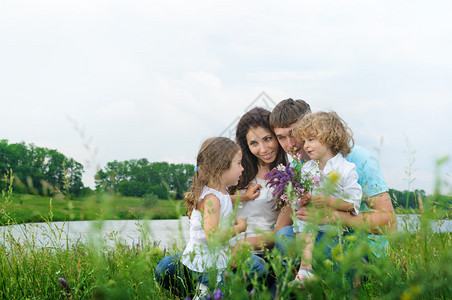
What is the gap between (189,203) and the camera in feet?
12.2

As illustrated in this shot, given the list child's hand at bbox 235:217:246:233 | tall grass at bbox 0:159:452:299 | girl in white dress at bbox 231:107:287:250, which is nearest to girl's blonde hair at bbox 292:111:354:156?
girl in white dress at bbox 231:107:287:250

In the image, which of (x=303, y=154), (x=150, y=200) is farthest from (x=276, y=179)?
(x=150, y=200)

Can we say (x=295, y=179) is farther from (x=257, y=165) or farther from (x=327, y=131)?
(x=257, y=165)

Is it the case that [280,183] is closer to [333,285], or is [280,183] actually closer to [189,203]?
[189,203]

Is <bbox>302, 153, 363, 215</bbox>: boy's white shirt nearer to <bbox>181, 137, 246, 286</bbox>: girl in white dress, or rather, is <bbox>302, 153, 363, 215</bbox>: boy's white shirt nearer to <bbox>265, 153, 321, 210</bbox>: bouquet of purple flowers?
<bbox>265, 153, 321, 210</bbox>: bouquet of purple flowers

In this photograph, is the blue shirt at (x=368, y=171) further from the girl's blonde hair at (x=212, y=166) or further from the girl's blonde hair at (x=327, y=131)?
the girl's blonde hair at (x=212, y=166)

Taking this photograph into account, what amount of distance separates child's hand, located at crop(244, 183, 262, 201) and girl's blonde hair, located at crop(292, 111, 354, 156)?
0.67m

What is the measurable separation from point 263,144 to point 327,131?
2.15 ft

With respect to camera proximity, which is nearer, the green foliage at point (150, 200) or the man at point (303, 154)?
the green foliage at point (150, 200)

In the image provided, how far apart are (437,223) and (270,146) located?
6.20 ft

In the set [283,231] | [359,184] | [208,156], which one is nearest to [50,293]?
[208,156]

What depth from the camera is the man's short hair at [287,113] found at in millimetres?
4105

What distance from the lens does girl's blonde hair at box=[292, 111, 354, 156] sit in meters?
3.88

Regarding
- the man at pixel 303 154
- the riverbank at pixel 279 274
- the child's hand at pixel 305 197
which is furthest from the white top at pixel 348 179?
the riverbank at pixel 279 274
